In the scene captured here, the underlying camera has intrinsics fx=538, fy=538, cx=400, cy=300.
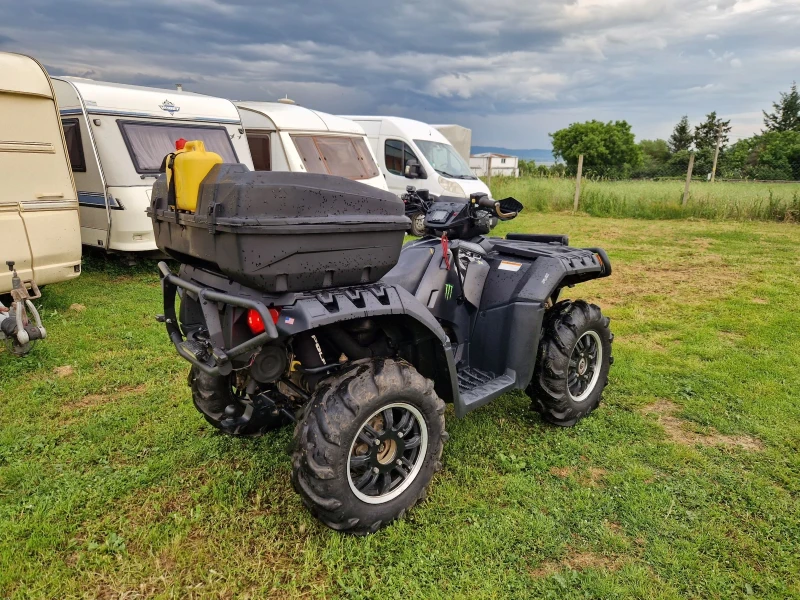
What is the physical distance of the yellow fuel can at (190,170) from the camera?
221 centimetres

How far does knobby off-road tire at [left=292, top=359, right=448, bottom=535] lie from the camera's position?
2307mm

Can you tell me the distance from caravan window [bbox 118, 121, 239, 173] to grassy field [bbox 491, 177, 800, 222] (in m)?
10.8

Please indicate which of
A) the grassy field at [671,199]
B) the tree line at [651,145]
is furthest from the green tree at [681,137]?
the grassy field at [671,199]

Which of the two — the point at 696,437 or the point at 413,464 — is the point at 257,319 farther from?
the point at 696,437

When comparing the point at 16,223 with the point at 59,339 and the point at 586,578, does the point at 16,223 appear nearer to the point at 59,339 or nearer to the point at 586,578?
the point at 59,339

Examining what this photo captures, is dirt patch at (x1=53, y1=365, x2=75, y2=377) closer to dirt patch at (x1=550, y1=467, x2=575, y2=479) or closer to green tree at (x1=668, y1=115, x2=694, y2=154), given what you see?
dirt patch at (x1=550, y1=467, x2=575, y2=479)

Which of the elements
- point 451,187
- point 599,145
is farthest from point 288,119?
point 599,145

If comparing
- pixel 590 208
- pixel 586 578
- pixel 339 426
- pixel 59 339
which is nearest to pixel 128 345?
pixel 59 339

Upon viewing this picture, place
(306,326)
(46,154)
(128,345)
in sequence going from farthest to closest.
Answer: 1. (46,154)
2. (128,345)
3. (306,326)

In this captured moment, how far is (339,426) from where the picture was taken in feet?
7.55

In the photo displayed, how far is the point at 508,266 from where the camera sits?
136 inches

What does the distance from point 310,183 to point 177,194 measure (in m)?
0.59

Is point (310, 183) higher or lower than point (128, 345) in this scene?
higher

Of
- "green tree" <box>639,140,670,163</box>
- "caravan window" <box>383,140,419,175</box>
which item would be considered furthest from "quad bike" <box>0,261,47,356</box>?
"green tree" <box>639,140,670,163</box>
